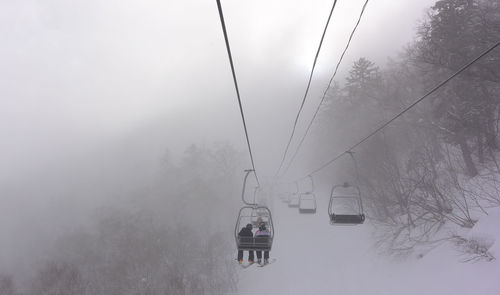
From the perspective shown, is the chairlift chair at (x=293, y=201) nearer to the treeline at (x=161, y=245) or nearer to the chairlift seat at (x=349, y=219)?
the treeline at (x=161, y=245)

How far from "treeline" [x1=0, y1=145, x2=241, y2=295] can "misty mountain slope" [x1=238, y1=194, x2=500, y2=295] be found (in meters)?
6.06

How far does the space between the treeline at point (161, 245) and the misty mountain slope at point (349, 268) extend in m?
6.06

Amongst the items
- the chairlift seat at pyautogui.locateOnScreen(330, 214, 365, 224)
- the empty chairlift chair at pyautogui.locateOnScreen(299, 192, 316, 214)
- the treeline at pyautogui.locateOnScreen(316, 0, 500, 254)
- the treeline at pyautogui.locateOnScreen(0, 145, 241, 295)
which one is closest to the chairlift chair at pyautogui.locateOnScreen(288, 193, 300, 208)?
the empty chairlift chair at pyautogui.locateOnScreen(299, 192, 316, 214)

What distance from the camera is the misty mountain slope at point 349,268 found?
1248cm

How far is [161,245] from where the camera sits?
38.3 m

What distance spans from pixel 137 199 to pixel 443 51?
61630 mm

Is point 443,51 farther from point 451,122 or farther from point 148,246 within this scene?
point 148,246

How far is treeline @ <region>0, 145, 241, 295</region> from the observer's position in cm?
3011

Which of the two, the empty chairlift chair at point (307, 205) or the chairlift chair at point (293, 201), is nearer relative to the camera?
the empty chairlift chair at point (307, 205)

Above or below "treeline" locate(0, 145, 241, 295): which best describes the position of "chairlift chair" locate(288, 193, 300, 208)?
above

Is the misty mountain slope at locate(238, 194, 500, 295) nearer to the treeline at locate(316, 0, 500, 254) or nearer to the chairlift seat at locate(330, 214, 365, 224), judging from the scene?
the treeline at locate(316, 0, 500, 254)

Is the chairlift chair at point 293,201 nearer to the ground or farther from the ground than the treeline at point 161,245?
farther from the ground

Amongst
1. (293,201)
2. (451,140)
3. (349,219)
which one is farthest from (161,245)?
(451,140)

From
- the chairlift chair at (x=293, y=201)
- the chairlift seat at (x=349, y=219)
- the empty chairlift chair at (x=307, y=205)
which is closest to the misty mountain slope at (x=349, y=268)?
the chairlift chair at (x=293, y=201)
